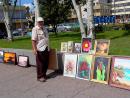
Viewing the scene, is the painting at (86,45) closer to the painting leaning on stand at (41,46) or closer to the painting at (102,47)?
the painting at (102,47)

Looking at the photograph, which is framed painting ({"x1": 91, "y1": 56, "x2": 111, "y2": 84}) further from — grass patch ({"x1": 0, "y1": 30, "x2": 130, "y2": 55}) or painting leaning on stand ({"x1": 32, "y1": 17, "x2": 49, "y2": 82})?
grass patch ({"x1": 0, "y1": 30, "x2": 130, "y2": 55})

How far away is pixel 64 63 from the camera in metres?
9.61

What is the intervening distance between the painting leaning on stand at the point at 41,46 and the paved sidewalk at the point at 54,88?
320mm

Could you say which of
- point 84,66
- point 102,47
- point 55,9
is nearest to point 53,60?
point 84,66

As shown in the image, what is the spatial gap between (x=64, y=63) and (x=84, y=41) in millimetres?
1031

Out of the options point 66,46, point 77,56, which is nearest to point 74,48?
point 66,46

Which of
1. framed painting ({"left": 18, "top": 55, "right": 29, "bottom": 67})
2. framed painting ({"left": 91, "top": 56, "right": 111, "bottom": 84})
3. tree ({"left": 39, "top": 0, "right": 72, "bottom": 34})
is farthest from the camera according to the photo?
tree ({"left": 39, "top": 0, "right": 72, "bottom": 34})

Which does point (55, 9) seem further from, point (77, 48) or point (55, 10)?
point (77, 48)

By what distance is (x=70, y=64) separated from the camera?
938cm

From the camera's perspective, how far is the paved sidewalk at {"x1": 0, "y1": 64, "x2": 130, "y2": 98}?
297 inches

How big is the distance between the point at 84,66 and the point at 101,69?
67 cm

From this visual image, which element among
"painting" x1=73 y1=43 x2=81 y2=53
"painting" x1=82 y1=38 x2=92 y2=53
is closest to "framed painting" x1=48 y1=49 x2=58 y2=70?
"painting" x1=73 y1=43 x2=81 y2=53

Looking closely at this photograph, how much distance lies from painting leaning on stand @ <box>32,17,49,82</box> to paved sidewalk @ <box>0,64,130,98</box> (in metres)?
0.32

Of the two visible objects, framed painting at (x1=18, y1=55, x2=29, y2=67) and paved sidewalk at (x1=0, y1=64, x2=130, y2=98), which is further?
framed painting at (x1=18, y1=55, x2=29, y2=67)
